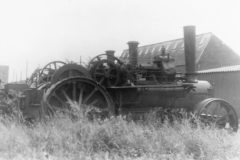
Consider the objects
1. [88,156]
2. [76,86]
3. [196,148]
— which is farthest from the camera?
[76,86]

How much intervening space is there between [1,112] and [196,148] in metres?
4.58

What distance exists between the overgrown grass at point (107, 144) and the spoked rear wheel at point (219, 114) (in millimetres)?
2046

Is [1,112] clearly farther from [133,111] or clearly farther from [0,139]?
[133,111]

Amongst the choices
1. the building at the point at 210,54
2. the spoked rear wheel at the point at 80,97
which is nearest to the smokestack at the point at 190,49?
the spoked rear wheel at the point at 80,97

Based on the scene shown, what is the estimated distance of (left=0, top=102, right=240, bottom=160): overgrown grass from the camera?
4910 millimetres

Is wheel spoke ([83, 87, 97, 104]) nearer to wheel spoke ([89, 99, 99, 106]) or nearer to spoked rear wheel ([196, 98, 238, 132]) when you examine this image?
wheel spoke ([89, 99, 99, 106])

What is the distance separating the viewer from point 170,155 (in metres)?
4.89

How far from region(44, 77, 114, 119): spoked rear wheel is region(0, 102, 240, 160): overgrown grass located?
0.83 metres

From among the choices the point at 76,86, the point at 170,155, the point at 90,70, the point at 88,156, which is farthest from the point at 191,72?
the point at 88,156

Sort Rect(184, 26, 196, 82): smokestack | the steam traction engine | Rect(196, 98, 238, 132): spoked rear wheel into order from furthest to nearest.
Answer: Rect(184, 26, 196, 82): smokestack < Rect(196, 98, 238, 132): spoked rear wheel < the steam traction engine

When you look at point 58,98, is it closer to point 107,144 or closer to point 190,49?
point 107,144

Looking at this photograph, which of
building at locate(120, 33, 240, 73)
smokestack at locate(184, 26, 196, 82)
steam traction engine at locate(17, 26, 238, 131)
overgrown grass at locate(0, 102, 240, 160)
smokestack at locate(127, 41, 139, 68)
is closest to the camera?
overgrown grass at locate(0, 102, 240, 160)

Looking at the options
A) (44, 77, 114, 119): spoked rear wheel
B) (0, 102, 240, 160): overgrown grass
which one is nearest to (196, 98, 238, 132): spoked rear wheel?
(0, 102, 240, 160): overgrown grass

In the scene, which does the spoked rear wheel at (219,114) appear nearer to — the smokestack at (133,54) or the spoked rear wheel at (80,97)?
the smokestack at (133,54)
